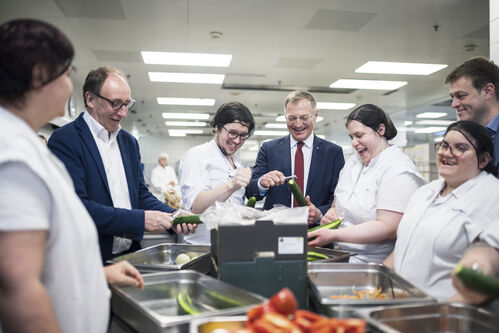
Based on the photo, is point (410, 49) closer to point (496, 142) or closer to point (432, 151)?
point (432, 151)

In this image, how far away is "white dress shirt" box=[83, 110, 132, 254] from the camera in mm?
2039

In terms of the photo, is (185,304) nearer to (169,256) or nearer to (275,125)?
(169,256)

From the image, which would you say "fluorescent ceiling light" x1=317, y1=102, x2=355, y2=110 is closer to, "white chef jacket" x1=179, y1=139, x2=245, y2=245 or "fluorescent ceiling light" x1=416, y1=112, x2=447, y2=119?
"fluorescent ceiling light" x1=416, y1=112, x2=447, y2=119

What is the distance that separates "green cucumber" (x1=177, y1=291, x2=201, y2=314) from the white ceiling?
3.60 metres

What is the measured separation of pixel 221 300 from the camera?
120cm

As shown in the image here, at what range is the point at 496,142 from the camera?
2.09m

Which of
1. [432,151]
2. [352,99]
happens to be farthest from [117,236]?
[352,99]

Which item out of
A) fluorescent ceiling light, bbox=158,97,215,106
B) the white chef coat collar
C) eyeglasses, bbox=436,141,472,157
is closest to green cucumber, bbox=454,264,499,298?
eyeglasses, bbox=436,141,472,157

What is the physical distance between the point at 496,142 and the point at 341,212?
0.95m

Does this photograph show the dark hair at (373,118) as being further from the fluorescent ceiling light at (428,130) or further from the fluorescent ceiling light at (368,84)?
the fluorescent ceiling light at (428,130)

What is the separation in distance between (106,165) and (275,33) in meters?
3.64

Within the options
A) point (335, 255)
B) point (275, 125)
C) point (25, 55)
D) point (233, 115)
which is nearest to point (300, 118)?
point (233, 115)

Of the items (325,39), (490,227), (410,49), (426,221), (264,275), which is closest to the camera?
(264,275)

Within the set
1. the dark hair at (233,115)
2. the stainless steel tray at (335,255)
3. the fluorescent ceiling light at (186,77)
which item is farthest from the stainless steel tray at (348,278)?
the fluorescent ceiling light at (186,77)
